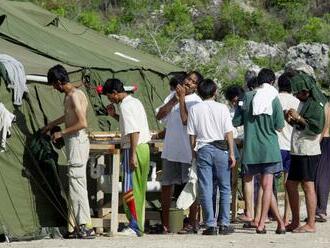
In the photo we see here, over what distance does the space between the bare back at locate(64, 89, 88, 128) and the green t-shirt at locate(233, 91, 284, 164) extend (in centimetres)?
162

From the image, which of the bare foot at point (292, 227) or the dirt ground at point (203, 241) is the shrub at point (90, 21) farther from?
the dirt ground at point (203, 241)

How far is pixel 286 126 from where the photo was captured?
34.0 feet

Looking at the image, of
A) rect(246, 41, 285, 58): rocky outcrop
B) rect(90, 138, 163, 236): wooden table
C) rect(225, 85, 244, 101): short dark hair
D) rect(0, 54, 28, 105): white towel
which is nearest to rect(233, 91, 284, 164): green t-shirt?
rect(90, 138, 163, 236): wooden table

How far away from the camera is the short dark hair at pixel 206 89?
30.2ft

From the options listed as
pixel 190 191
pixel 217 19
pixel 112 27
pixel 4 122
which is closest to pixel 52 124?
pixel 4 122

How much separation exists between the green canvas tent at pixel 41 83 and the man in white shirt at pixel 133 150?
2.32 feet

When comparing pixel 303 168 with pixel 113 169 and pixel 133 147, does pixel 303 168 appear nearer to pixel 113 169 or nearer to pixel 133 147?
pixel 133 147

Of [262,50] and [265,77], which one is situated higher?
[262,50]

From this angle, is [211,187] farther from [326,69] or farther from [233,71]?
[326,69]

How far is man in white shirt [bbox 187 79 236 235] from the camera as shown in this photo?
9086 mm

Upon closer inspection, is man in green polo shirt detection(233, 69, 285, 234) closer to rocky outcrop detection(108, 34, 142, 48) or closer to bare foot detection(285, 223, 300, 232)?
bare foot detection(285, 223, 300, 232)

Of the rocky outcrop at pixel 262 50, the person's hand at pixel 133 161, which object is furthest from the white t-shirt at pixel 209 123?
the rocky outcrop at pixel 262 50

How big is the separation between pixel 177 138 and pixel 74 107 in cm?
116

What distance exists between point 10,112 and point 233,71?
1601 centimetres
